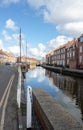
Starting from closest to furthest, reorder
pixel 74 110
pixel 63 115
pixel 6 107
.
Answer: pixel 63 115 → pixel 6 107 → pixel 74 110

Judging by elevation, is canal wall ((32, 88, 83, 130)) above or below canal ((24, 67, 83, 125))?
above

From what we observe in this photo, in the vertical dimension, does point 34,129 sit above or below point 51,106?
below

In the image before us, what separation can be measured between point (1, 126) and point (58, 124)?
3.37 m

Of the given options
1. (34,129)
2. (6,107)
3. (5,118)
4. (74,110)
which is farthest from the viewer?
(74,110)

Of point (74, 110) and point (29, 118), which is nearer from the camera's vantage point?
point (29, 118)

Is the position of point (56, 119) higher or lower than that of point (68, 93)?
higher

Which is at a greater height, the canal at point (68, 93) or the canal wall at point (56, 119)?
the canal wall at point (56, 119)

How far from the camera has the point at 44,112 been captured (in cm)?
568

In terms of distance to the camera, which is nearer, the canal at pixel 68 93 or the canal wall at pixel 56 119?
the canal wall at pixel 56 119

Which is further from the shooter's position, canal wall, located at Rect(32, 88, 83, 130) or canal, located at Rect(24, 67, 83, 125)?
canal, located at Rect(24, 67, 83, 125)

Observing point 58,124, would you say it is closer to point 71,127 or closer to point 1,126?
point 71,127

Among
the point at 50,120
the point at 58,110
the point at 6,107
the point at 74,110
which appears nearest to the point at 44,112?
the point at 58,110

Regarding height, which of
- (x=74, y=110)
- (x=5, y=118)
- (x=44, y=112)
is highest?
(x=44, y=112)

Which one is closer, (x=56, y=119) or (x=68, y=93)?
(x=56, y=119)
